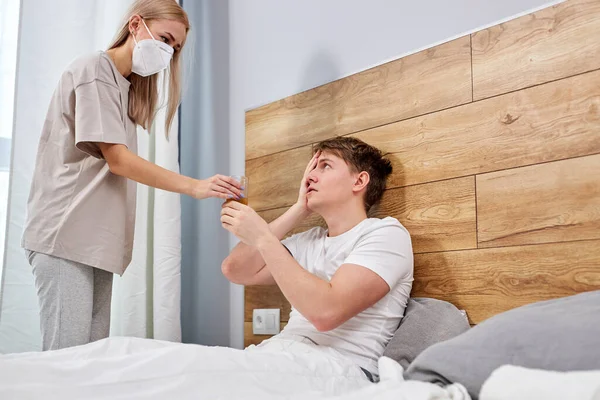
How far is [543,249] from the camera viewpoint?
1530mm

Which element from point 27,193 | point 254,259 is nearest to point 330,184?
point 254,259

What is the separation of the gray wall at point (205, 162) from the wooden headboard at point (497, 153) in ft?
2.21

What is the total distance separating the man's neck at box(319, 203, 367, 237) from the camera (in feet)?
5.93

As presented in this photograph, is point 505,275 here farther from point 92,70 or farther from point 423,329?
point 92,70

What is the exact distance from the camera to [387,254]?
5.29ft

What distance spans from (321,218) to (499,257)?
0.60m

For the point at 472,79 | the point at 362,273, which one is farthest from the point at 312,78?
the point at 362,273

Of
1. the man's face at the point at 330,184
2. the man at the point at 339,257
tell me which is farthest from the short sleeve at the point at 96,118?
the man's face at the point at 330,184

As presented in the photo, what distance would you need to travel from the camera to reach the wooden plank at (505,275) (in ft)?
4.81

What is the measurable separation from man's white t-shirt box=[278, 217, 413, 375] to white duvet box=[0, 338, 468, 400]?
0.24 metres

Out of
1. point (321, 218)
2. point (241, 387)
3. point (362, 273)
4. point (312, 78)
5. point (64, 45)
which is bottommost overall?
point (241, 387)

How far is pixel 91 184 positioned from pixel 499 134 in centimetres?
108

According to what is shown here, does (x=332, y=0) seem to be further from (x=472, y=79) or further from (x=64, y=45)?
(x=64, y=45)

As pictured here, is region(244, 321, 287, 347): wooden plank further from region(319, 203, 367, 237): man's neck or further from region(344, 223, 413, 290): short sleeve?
region(344, 223, 413, 290): short sleeve
